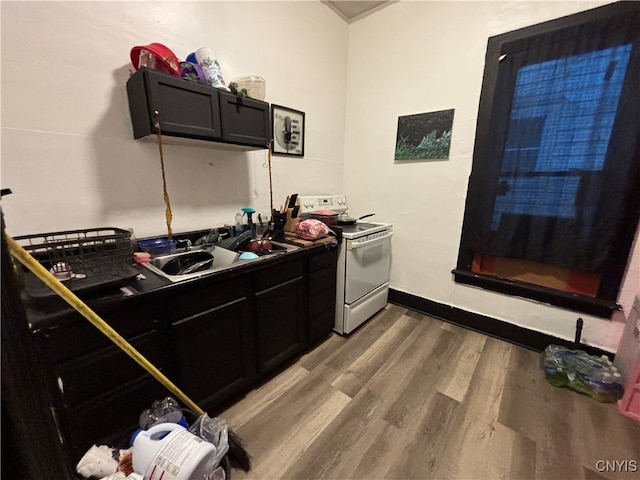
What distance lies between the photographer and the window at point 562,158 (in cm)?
151

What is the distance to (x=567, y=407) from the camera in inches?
58.9

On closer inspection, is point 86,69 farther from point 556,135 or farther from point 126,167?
point 556,135

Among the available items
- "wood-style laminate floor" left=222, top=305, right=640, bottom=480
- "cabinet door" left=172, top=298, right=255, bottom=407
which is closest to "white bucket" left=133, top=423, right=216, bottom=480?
"cabinet door" left=172, top=298, right=255, bottom=407

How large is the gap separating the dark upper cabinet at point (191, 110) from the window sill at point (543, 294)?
6.64 feet

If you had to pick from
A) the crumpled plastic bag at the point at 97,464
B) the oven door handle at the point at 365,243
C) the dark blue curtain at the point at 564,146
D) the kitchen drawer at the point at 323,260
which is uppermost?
the dark blue curtain at the point at 564,146

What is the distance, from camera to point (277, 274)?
1.56 meters

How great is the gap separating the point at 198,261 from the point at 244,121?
2.89ft

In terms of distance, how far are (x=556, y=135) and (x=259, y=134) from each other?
1947mm

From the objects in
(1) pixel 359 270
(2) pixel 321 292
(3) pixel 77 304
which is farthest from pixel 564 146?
(3) pixel 77 304

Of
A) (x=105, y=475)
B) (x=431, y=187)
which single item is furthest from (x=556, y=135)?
(x=105, y=475)

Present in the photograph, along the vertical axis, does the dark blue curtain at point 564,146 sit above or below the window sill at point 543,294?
above

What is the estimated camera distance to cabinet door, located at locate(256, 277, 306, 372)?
5.01 ft

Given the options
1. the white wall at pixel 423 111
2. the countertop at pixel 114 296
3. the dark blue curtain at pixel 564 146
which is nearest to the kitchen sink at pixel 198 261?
the countertop at pixel 114 296

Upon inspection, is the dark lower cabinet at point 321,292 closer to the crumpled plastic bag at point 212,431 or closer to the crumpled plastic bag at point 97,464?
the crumpled plastic bag at point 212,431
